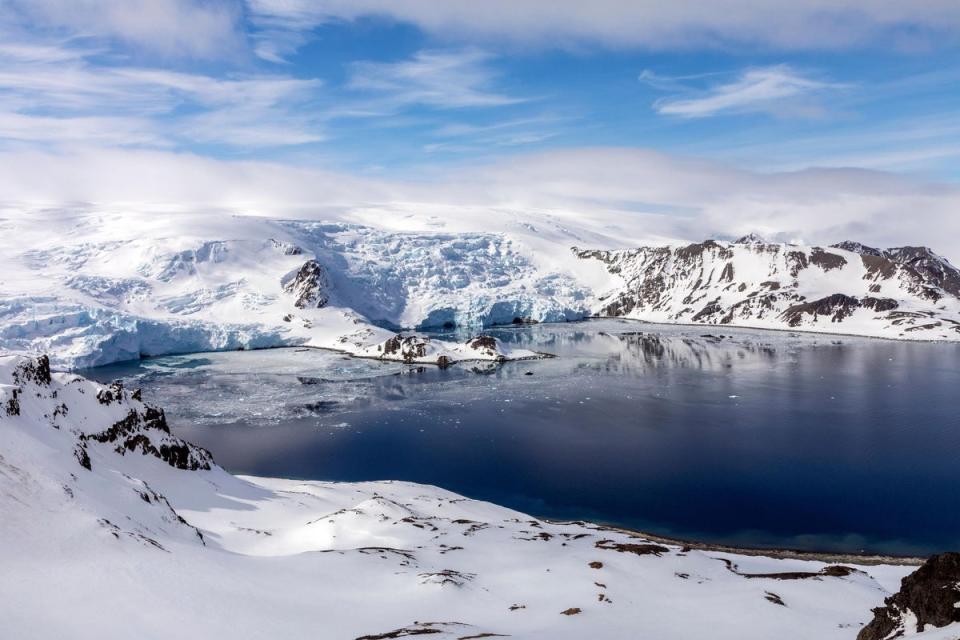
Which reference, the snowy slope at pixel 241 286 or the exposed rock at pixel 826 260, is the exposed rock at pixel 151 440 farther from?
the exposed rock at pixel 826 260

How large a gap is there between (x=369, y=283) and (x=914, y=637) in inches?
5893

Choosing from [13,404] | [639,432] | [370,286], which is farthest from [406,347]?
[13,404]

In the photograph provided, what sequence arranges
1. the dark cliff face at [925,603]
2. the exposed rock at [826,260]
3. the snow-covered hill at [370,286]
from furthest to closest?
the exposed rock at [826,260], the snow-covered hill at [370,286], the dark cliff face at [925,603]

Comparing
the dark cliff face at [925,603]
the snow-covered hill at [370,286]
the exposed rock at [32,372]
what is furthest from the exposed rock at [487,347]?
the dark cliff face at [925,603]

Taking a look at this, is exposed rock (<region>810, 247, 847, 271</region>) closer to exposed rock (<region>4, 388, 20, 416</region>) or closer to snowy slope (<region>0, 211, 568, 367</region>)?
snowy slope (<region>0, 211, 568, 367</region>)

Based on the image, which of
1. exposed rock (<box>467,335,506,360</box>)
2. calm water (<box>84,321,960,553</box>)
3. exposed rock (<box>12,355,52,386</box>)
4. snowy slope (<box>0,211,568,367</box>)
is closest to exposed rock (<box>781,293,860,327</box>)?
calm water (<box>84,321,960,553</box>)

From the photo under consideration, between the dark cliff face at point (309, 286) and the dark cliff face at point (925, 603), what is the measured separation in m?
124

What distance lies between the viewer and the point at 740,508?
4247cm

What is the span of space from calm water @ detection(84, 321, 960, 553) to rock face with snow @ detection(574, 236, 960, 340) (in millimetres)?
25981

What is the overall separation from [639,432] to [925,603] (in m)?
50.5

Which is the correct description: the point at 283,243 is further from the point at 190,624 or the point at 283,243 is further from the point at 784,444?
the point at 190,624

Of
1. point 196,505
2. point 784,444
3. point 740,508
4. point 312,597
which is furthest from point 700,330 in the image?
point 312,597

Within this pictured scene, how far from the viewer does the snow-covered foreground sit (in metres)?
14.8

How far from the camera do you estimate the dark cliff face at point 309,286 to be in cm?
12988
